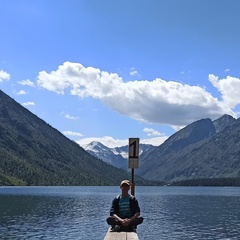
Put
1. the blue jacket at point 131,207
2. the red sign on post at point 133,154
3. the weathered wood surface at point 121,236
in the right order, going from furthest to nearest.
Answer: the red sign on post at point 133,154, the blue jacket at point 131,207, the weathered wood surface at point 121,236

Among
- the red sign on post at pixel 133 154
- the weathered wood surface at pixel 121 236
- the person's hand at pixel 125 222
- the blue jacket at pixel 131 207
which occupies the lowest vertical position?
the weathered wood surface at pixel 121 236

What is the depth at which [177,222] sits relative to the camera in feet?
294

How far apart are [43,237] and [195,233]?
26.9 meters

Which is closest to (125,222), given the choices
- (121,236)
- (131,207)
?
(131,207)

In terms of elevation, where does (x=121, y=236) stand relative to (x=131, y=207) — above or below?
below

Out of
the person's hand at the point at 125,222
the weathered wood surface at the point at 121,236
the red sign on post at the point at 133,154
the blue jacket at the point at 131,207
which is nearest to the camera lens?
the weathered wood surface at the point at 121,236

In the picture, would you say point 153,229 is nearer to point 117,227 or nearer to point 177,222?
point 177,222

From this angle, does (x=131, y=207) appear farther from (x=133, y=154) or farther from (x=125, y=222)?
(x=133, y=154)

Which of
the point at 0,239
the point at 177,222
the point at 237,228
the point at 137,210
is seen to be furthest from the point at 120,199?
the point at 177,222

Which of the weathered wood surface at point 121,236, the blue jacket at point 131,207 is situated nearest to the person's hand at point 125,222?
the blue jacket at point 131,207

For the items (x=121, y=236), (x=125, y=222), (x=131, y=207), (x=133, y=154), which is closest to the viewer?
(x=121, y=236)

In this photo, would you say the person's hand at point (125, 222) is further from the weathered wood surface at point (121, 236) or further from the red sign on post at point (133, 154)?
the red sign on post at point (133, 154)

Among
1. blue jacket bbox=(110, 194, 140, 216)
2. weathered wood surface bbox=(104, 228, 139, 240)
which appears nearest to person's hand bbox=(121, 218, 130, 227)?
blue jacket bbox=(110, 194, 140, 216)

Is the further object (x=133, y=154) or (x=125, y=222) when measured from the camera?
(x=133, y=154)
